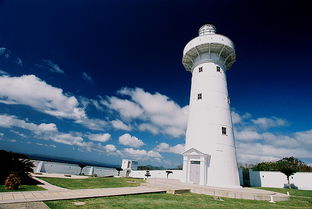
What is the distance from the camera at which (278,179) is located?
18.9 metres

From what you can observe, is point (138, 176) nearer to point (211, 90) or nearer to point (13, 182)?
point (211, 90)

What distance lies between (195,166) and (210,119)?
4.26 metres

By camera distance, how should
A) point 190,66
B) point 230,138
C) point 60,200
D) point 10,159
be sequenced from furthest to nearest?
point 190,66 → point 230,138 → point 10,159 → point 60,200

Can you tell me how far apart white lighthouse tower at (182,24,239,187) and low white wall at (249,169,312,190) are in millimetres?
7194

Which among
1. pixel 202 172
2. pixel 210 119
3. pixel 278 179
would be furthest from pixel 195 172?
pixel 278 179

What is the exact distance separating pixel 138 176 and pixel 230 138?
607 inches

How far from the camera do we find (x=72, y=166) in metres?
21.7

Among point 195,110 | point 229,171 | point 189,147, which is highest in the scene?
point 195,110

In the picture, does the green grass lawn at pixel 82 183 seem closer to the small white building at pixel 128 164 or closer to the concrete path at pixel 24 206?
the concrete path at pixel 24 206

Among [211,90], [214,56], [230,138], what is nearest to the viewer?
[230,138]

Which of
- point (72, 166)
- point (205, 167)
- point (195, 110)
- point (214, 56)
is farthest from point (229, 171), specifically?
point (72, 166)

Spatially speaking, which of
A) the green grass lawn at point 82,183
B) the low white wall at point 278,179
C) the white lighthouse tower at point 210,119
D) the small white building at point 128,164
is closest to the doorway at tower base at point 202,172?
the white lighthouse tower at point 210,119

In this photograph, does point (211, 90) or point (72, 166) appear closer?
point (211, 90)

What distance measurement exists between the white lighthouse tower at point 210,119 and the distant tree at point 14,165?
1151 cm
